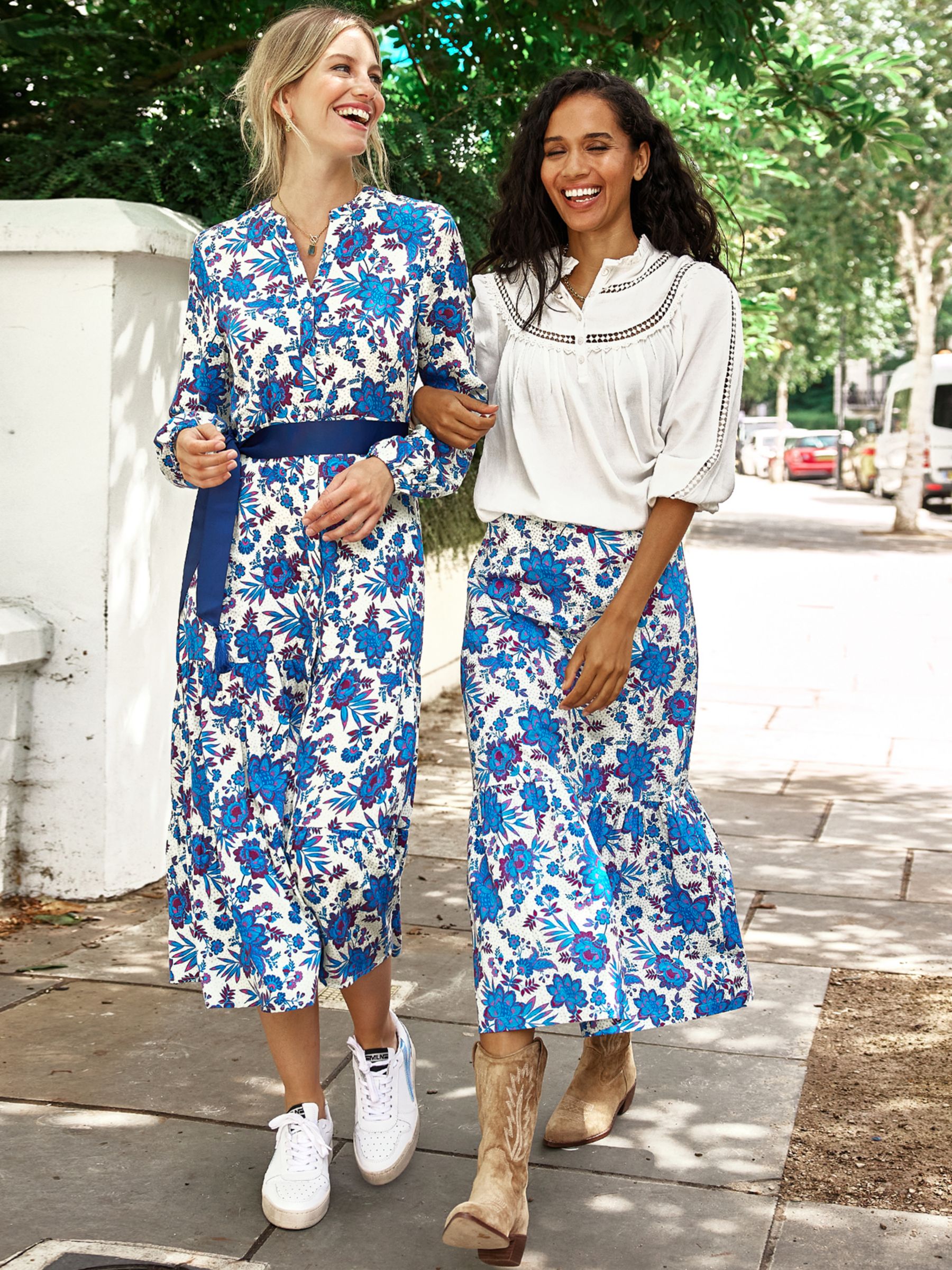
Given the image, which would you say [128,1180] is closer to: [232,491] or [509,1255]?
[509,1255]

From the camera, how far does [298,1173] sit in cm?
273

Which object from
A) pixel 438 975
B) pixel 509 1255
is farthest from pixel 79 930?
pixel 509 1255

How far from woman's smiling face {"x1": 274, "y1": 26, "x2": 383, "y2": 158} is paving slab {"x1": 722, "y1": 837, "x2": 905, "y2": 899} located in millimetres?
3030

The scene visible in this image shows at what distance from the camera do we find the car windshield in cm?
4084

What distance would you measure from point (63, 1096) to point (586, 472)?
5.69ft

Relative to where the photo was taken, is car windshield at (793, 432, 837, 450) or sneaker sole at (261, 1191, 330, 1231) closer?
sneaker sole at (261, 1191, 330, 1231)

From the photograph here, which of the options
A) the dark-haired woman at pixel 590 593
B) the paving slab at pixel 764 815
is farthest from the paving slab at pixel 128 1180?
the paving slab at pixel 764 815

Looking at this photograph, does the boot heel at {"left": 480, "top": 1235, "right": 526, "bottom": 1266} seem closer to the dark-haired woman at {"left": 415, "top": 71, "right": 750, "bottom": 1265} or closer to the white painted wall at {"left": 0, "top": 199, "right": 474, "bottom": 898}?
the dark-haired woman at {"left": 415, "top": 71, "right": 750, "bottom": 1265}

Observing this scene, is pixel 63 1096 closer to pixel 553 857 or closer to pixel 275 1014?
pixel 275 1014

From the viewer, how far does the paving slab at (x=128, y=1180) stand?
2.64 m

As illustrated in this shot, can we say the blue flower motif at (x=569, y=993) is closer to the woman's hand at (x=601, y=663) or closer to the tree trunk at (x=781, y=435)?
Result: the woman's hand at (x=601, y=663)

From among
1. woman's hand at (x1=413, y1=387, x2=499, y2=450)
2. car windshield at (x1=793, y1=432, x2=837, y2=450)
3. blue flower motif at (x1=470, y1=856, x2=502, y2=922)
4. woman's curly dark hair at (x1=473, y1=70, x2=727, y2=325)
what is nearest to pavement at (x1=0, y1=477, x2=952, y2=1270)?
blue flower motif at (x1=470, y1=856, x2=502, y2=922)

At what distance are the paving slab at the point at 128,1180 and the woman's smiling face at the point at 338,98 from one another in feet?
6.29

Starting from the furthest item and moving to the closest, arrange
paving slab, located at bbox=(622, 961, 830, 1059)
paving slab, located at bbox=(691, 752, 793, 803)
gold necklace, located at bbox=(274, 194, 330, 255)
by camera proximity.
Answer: paving slab, located at bbox=(691, 752, 793, 803) → paving slab, located at bbox=(622, 961, 830, 1059) → gold necklace, located at bbox=(274, 194, 330, 255)
